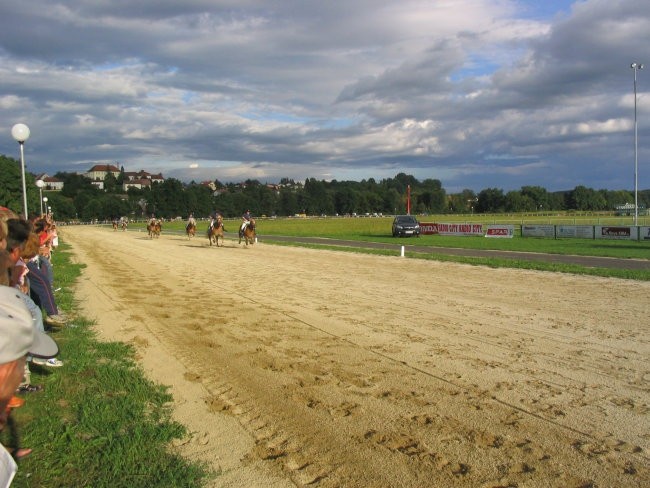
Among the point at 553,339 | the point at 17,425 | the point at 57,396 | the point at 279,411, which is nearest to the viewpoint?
the point at 17,425

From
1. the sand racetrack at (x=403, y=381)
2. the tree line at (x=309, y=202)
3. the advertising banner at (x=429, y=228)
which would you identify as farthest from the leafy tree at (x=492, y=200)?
the sand racetrack at (x=403, y=381)

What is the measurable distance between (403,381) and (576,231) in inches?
1550

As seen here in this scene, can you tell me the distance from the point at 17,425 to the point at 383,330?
5.25 m

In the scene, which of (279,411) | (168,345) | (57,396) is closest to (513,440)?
(279,411)

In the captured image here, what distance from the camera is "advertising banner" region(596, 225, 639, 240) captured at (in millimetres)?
→ 37531

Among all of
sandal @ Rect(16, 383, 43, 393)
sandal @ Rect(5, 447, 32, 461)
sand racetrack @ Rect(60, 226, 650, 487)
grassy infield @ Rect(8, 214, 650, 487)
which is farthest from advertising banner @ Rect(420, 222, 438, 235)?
sandal @ Rect(5, 447, 32, 461)

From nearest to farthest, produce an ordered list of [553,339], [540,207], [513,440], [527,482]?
[527,482] → [513,440] → [553,339] → [540,207]

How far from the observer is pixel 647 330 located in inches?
341

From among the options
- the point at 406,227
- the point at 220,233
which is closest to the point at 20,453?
the point at 220,233

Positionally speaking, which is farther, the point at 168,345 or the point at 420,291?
the point at 420,291

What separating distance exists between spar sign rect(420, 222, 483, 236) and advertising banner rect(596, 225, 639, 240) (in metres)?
9.73

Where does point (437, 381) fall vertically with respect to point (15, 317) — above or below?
below

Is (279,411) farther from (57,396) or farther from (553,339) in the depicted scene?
(553,339)

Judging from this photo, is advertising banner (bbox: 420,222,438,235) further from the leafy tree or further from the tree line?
the leafy tree
